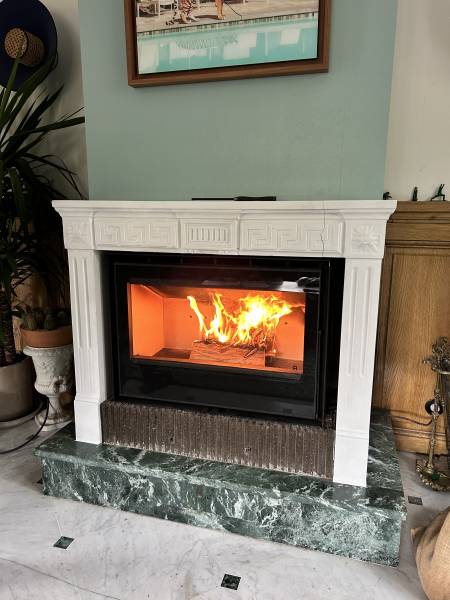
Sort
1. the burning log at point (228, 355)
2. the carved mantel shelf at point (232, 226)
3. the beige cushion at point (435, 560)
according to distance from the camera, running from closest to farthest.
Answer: the beige cushion at point (435, 560) < the carved mantel shelf at point (232, 226) < the burning log at point (228, 355)

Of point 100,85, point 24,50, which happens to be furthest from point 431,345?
point 24,50

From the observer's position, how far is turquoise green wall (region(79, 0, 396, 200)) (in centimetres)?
146

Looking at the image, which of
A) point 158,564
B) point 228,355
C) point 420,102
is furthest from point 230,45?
point 158,564

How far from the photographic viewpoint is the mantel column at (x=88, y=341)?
178 centimetres

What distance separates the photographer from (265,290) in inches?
64.0

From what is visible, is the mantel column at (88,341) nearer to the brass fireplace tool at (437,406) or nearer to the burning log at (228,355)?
the burning log at (228,355)

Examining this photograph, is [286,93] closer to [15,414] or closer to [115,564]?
[115,564]

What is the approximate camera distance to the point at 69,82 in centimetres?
230

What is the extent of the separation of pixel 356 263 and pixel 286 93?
63 centimetres

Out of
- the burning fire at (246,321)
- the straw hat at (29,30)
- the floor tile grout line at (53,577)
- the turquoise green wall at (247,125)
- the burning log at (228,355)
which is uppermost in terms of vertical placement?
the straw hat at (29,30)

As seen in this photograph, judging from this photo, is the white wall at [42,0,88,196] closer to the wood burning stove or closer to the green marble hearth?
the wood burning stove

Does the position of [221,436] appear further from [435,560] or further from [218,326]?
[435,560]

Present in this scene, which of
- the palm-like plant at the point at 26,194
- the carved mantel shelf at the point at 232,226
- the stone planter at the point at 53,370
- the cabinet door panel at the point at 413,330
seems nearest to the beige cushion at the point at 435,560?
the cabinet door panel at the point at 413,330

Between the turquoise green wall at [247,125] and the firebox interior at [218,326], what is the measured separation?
1.24 ft
